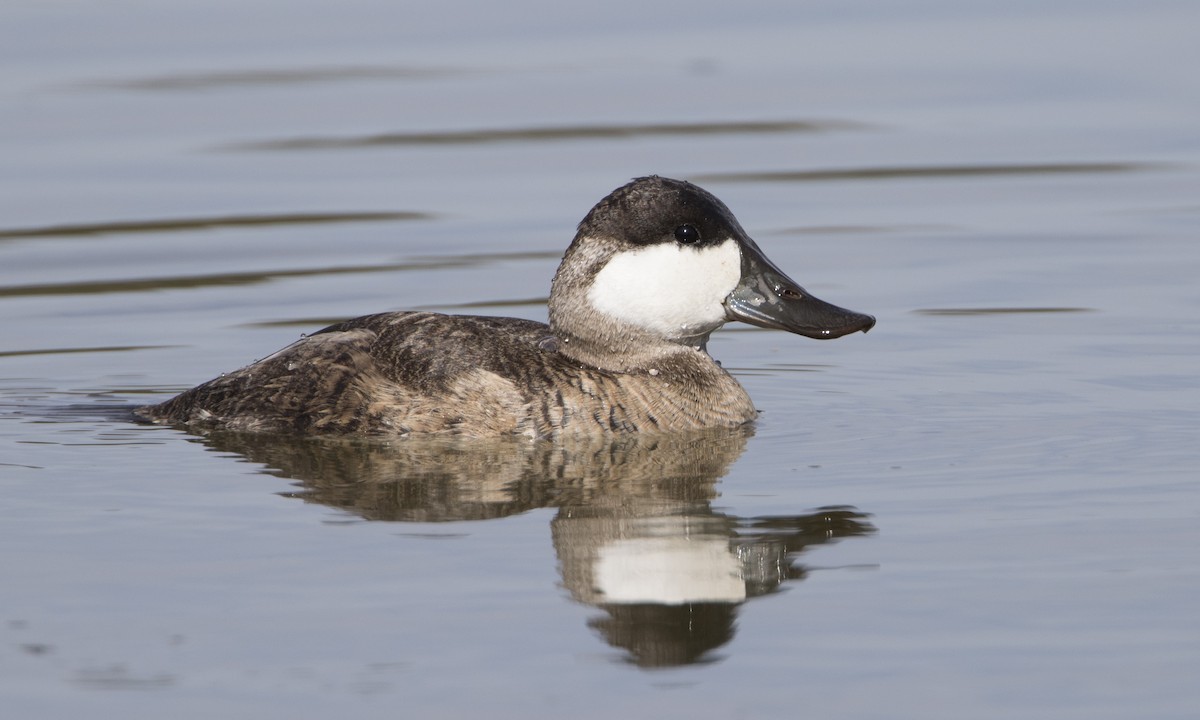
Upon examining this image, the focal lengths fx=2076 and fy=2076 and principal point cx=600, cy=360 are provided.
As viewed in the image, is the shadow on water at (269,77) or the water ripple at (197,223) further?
the shadow on water at (269,77)

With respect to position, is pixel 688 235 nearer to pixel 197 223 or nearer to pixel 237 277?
pixel 237 277

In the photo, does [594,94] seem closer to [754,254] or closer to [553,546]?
[754,254]

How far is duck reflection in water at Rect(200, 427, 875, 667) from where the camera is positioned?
17.7 ft

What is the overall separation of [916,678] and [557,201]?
7.71 m

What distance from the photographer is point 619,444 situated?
7.43 m

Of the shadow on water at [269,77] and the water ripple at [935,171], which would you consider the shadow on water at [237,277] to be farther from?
the shadow on water at [269,77]

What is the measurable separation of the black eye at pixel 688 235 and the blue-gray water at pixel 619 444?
31.5 inches

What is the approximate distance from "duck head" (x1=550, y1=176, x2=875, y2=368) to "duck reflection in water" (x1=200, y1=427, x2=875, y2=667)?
0.43 metres

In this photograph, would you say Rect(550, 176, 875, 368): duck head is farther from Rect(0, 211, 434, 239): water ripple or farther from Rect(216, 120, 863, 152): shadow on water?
Rect(216, 120, 863, 152): shadow on water

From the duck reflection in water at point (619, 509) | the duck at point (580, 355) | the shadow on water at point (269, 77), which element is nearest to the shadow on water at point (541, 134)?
the shadow on water at point (269, 77)

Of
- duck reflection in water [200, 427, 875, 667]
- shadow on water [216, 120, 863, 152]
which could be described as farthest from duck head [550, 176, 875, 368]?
shadow on water [216, 120, 863, 152]

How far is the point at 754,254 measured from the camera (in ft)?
25.4

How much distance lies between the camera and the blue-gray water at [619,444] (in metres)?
4.94

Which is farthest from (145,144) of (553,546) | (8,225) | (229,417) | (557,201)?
(553,546)
